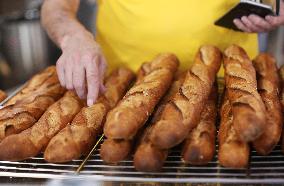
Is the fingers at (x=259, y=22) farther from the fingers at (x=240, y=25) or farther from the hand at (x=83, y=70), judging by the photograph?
the hand at (x=83, y=70)

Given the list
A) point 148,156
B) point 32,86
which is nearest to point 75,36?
point 32,86

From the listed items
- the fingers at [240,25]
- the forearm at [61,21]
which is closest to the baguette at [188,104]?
the fingers at [240,25]

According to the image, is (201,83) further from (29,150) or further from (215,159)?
(29,150)

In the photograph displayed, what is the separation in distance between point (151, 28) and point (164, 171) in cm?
102

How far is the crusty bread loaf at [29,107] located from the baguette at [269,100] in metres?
0.86

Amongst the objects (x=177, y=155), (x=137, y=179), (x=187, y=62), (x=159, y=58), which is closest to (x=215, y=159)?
(x=177, y=155)

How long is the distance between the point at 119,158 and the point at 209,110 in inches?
18.0

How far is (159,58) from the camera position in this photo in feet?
6.54

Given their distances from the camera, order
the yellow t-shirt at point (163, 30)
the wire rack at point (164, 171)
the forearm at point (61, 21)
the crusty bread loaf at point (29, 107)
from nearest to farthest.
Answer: the wire rack at point (164, 171)
the crusty bread loaf at point (29, 107)
the forearm at point (61, 21)
the yellow t-shirt at point (163, 30)

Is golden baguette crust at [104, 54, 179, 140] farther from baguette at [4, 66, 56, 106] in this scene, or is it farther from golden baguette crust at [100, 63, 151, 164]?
baguette at [4, 66, 56, 106]

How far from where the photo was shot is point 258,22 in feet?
6.32

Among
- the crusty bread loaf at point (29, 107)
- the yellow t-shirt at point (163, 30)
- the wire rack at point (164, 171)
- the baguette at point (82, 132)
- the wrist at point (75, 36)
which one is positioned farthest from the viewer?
the yellow t-shirt at point (163, 30)

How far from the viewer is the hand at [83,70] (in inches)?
61.9

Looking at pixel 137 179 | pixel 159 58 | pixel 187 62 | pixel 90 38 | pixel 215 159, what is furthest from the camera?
pixel 187 62
